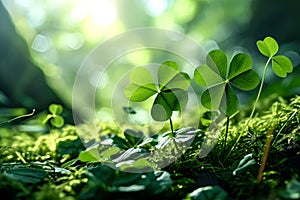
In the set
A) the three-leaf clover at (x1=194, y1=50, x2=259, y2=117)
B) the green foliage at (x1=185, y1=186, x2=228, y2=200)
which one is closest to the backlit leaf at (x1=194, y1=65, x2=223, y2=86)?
the three-leaf clover at (x1=194, y1=50, x2=259, y2=117)

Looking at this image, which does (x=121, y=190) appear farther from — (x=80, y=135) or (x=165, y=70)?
(x=80, y=135)

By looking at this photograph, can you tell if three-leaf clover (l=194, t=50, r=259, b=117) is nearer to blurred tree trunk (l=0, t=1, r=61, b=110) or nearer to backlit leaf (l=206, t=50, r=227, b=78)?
backlit leaf (l=206, t=50, r=227, b=78)

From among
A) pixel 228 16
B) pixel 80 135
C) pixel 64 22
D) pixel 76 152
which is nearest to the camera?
pixel 76 152

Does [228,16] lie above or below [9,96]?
above

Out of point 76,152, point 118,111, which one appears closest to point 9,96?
point 118,111

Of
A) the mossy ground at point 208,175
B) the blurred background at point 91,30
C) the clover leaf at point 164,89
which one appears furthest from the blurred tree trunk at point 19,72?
the clover leaf at point 164,89

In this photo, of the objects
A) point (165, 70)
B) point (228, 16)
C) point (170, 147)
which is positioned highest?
point (228, 16)

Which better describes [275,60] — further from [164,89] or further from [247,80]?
[164,89]
